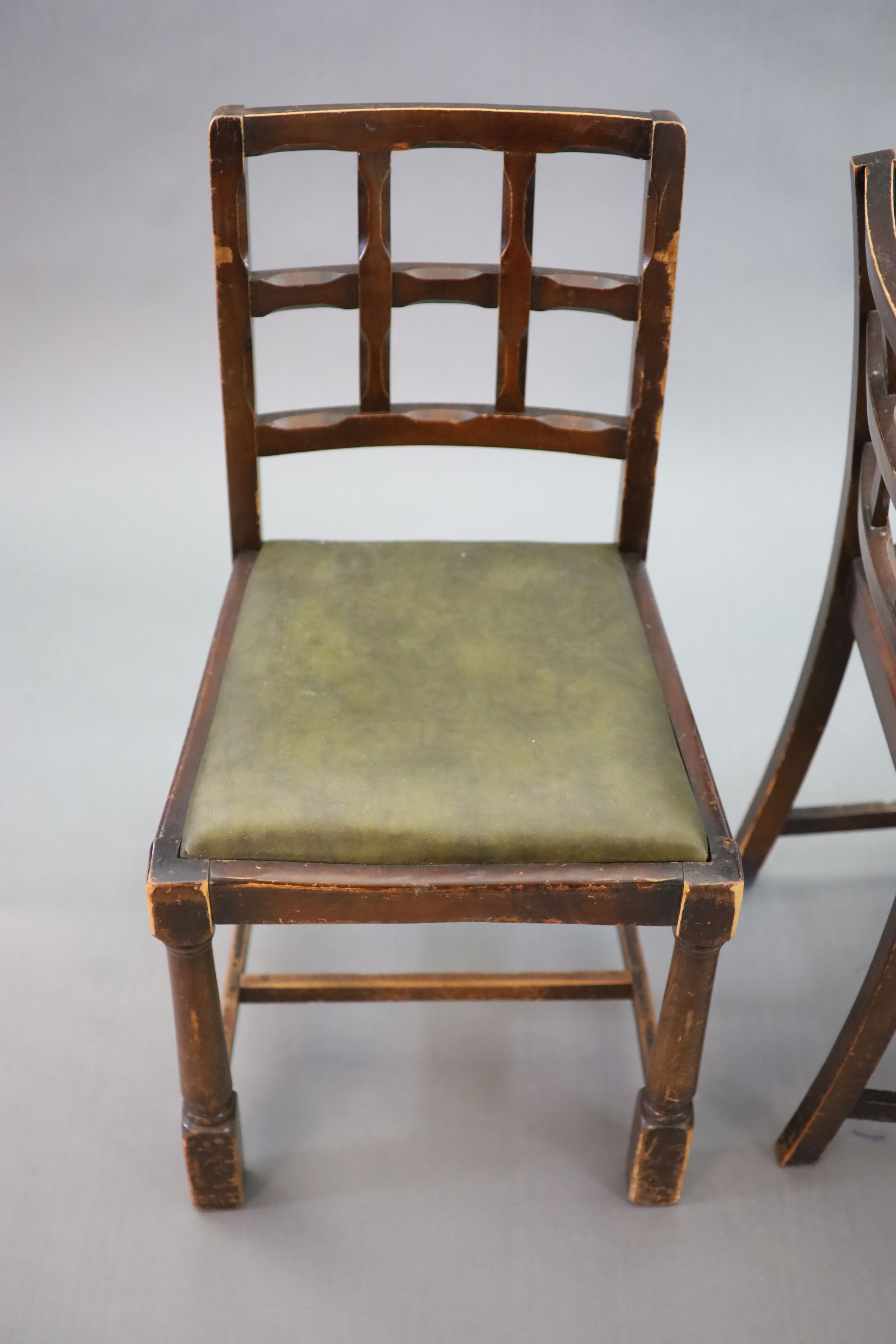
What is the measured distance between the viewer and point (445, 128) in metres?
1.58

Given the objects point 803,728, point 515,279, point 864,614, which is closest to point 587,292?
point 515,279

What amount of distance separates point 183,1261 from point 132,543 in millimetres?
1542

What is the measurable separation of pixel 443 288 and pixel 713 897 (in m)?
0.80

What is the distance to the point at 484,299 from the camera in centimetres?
168

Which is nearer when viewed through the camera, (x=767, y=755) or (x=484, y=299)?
(x=484, y=299)

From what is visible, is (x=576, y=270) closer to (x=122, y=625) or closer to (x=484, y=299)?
(x=484, y=299)

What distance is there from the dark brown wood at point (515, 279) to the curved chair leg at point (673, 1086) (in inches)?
28.6

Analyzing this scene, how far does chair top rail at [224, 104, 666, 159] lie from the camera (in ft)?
5.07

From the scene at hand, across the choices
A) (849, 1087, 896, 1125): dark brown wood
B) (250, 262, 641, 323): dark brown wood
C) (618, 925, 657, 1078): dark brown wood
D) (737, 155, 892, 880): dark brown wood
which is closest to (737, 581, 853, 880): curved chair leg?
(737, 155, 892, 880): dark brown wood

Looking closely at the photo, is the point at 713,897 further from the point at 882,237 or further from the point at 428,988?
the point at 882,237

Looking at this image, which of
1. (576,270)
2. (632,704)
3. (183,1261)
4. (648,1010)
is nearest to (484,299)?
(576,270)

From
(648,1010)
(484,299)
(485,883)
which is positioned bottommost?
(648,1010)

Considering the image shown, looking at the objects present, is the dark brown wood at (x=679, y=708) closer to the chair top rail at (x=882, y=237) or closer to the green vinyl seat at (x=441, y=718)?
the green vinyl seat at (x=441, y=718)

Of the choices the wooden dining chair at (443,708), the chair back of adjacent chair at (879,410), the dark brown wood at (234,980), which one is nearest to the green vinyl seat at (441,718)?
the wooden dining chair at (443,708)
